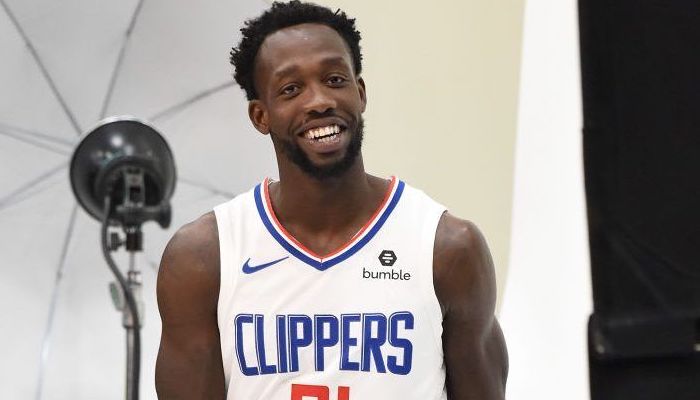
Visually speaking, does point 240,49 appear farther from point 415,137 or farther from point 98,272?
point 415,137

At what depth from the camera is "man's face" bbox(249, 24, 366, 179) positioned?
1892 millimetres

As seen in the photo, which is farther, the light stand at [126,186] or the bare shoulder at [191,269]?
the bare shoulder at [191,269]

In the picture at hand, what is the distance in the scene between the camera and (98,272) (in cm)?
262

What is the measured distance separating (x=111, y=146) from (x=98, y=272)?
775mm

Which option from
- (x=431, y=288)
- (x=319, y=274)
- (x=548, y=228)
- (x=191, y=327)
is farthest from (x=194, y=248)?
(x=548, y=228)

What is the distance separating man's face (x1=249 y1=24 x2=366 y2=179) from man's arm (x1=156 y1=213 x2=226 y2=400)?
28cm

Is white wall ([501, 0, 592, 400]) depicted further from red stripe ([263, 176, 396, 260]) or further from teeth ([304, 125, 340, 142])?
teeth ([304, 125, 340, 142])

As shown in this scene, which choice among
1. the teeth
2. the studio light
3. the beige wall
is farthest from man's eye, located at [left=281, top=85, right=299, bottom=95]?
the beige wall

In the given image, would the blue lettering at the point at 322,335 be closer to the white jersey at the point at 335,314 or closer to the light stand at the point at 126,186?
the white jersey at the point at 335,314

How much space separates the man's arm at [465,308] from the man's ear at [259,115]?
40cm

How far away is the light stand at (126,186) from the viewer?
1642mm

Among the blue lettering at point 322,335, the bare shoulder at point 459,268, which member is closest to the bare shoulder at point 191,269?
the blue lettering at point 322,335

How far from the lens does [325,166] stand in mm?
1922

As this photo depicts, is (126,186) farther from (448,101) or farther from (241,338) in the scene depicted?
(448,101)
